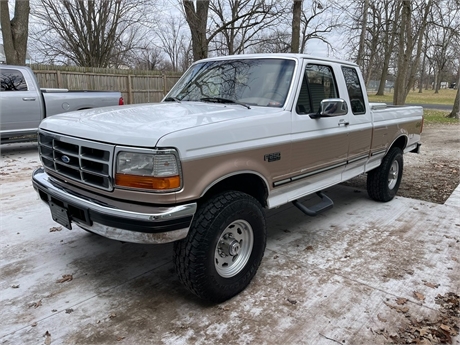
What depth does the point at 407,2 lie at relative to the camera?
51.3ft

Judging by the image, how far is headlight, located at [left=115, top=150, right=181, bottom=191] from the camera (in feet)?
8.32

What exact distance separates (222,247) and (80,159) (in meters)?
1.34

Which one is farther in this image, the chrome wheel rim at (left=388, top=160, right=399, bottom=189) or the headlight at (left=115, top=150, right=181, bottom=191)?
the chrome wheel rim at (left=388, top=160, right=399, bottom=189)

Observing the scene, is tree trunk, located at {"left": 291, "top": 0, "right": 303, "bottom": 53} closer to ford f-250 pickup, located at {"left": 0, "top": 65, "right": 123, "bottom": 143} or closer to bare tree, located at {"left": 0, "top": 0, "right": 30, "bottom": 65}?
ford f-250 pickup, located at {"left": 0, "top": 65, "right": 123, "bottom": 143}

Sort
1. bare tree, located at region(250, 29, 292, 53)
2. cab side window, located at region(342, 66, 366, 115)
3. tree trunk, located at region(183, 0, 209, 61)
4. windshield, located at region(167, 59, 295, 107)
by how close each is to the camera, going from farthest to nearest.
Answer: bare tree, located at region(250, 29, 292, 53) < tree trunk, located at region(183, 0, 209, 61) < cab side window, located at region(342, 66, 366, 115) < windshield, located at region(167, 59, 295, 107)

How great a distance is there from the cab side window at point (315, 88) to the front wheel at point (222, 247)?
128 cm

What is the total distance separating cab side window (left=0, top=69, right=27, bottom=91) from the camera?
27.7ft

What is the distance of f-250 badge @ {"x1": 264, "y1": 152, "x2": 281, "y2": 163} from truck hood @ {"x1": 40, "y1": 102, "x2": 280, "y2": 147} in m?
0.39

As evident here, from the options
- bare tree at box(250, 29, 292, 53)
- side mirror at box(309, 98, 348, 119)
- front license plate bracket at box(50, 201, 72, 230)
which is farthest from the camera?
bare tree at box(250, 29, 292, 53)

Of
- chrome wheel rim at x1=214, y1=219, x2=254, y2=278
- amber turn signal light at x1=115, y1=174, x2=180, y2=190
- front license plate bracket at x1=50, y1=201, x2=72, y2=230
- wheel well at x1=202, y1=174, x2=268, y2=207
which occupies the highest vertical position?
amber turn signal light at x1=115, y1=174, x2=180, y2=190

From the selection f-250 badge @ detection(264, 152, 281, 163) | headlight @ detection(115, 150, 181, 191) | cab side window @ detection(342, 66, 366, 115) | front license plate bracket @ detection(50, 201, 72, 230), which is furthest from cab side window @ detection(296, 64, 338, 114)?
front license plate bracket @ detection(50, 201, 72, 230)

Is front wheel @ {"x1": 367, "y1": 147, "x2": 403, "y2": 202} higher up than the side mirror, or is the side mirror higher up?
the side mirror

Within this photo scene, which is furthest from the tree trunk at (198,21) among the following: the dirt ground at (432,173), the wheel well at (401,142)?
the wheel well at (401,142)

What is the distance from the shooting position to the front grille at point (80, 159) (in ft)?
8.85
